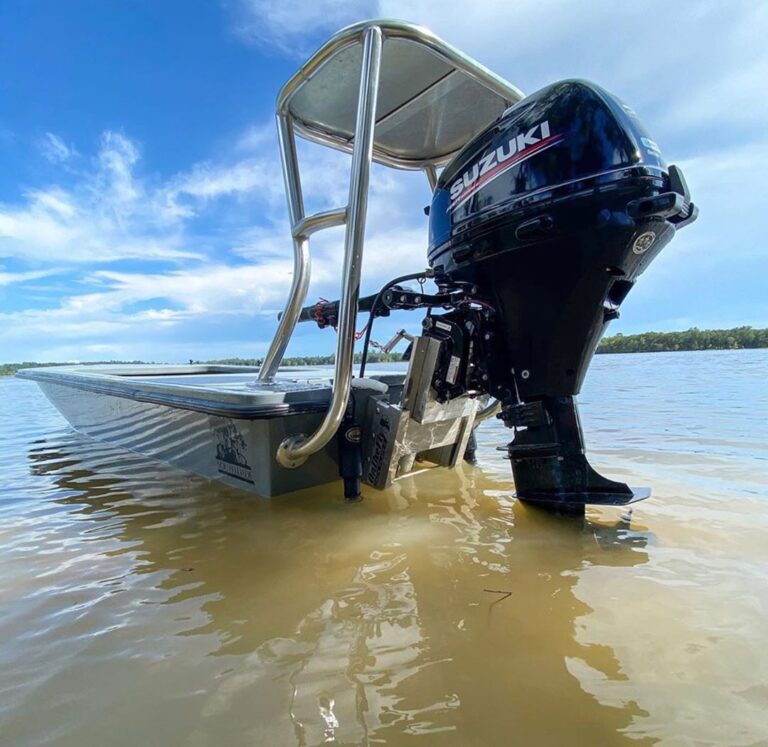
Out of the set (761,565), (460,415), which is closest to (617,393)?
(460,415)

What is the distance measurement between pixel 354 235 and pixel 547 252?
2.67ft

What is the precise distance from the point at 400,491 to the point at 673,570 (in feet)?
4.43

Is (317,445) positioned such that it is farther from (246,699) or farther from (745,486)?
(745,486)

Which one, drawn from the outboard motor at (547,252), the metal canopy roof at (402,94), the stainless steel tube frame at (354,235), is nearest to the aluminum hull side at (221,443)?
the stainless steel tube frame at (354,235)

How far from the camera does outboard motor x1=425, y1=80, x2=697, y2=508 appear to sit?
1.56 meters

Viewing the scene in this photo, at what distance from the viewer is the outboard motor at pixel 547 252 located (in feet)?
5.11

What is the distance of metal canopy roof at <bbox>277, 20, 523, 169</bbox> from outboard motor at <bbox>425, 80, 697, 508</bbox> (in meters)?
0.62

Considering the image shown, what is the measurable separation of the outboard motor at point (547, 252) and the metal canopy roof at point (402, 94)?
615mm

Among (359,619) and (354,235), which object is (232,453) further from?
Result: (359,619)

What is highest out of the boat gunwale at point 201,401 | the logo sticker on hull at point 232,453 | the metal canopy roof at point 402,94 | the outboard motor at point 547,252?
the metal canopy roof at point 402,94

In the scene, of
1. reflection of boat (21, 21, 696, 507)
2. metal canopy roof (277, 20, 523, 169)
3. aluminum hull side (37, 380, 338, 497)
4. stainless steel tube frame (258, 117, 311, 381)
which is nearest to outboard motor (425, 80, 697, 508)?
reflection of boat (21, 21, 696, 507)

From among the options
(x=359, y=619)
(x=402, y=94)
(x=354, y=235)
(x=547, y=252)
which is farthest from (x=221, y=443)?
(x=402, y=94)

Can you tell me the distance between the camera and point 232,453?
2492 mm

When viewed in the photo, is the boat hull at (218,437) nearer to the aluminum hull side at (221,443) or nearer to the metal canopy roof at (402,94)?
the aluminum hull side at (221,443)
